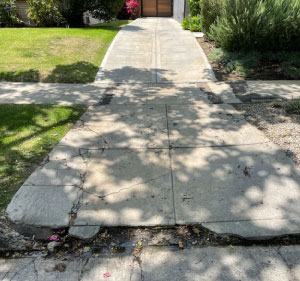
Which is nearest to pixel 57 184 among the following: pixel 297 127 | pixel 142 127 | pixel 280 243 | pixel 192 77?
pixel 142 127

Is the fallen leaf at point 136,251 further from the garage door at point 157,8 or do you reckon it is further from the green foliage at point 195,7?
the garage door at point 157,8

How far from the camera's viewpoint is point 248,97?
6.46 meters

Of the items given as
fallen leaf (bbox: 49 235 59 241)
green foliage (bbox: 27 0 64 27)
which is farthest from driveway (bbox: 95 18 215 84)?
fallen leaf (bbox: 49 235 59 241)

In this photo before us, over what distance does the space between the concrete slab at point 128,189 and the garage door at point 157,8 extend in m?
25.2

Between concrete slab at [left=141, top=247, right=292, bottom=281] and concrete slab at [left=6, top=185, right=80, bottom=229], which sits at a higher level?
concrete slab at [left=6, top=185, right=80, bottom=229]

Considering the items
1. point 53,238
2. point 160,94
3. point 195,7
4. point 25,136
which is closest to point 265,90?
point 160,94

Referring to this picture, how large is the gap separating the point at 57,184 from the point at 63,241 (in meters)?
0.89

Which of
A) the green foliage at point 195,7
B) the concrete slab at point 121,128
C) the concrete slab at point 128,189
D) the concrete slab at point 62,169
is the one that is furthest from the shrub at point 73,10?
the concrete slab at point 128,189

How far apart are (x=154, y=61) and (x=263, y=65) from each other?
331 cm

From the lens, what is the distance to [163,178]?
3758mm

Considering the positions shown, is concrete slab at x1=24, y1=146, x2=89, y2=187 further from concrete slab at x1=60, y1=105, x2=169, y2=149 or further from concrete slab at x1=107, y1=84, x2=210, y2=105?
concrete slab at x1=107, y1=84, x2=210, y2=105

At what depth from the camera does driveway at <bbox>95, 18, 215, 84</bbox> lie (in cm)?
808

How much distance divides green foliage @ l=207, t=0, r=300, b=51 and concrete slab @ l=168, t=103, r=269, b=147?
3202 millimetres

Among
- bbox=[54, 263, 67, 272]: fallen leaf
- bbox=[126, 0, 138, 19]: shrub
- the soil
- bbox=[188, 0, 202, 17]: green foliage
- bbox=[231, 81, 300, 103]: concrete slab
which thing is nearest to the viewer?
bbox=[54, 263, 67, 272]: fallen leaf
